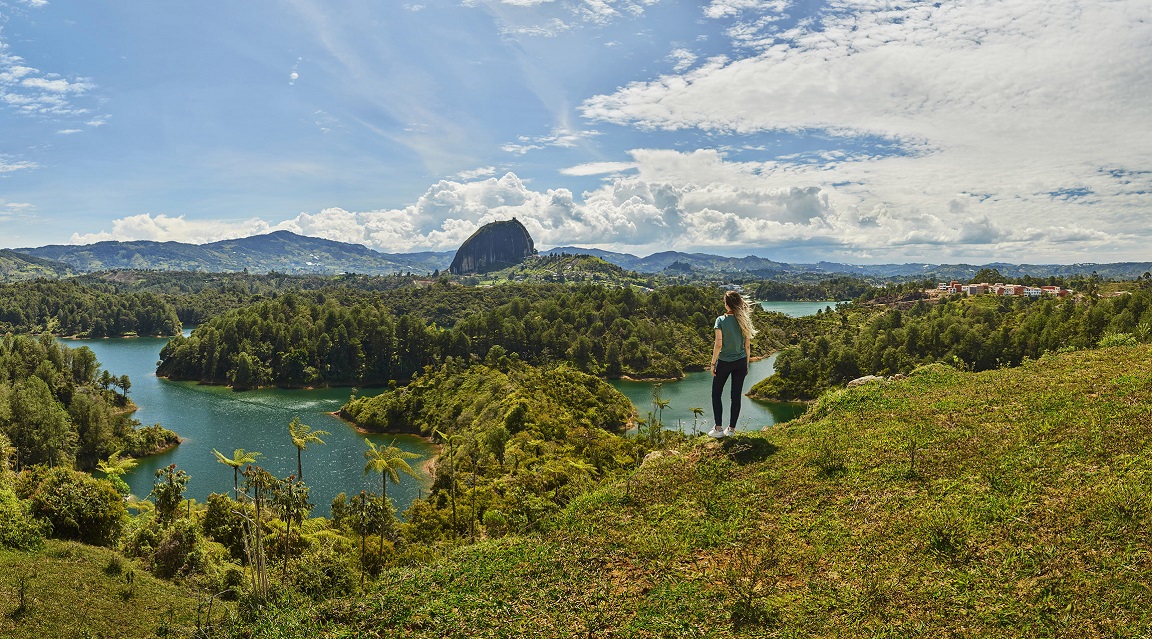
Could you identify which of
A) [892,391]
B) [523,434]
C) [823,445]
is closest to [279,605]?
[823,445]

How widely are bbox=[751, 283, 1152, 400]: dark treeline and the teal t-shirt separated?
224 feet

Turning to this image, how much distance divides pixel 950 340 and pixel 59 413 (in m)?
106

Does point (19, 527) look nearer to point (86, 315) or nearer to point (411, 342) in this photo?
point (411, 342)

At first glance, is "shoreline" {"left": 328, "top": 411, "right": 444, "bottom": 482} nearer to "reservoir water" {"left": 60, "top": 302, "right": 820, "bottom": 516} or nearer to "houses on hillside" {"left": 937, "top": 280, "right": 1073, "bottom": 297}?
"reservoir water" {"left": 60, "top": 302, "right": 820, "bottom": 516}

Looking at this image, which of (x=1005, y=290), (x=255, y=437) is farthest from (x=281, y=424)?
(x=1005, y=290)

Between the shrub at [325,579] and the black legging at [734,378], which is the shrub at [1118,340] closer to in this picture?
the black legging at [734,378]

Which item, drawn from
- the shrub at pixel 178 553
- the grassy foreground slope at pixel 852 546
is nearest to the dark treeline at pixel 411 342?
the shrub at pixel 178 553

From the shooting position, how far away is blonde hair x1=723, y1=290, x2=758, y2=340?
1214 cm

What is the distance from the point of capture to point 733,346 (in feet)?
40.1

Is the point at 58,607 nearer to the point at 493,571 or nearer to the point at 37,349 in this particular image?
the point at 493,571

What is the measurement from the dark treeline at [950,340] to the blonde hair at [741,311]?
2682 inches

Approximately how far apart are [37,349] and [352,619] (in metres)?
89.6

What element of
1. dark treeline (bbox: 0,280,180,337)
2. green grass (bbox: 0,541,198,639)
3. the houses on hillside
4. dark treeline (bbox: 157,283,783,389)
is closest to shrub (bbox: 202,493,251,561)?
green grass (bbox: 0,541,198,639)

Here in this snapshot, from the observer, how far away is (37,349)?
71.9 metres
